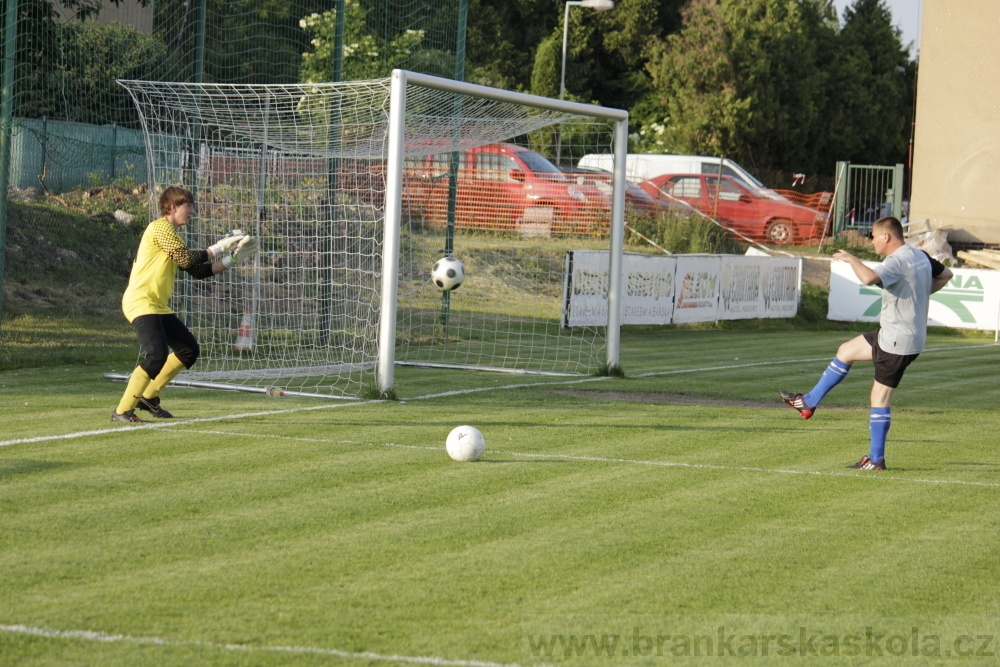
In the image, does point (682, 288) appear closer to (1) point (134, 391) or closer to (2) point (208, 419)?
(2) point (208, 419)

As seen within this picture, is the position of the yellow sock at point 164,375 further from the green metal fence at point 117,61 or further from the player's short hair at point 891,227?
the player's short hair at point 891,227

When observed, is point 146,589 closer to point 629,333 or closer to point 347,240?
point 347,240

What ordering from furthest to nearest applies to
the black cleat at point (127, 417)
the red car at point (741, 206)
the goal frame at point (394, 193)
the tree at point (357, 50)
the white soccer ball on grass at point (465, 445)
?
the red car at point (741, 206) → the tree at point (357, 50) → the goal frame at point (394, 193) → the black cleat at point (127, 417) → the white soccer ball on grass at point (465, 445)

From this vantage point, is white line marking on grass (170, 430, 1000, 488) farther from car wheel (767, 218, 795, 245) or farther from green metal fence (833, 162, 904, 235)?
green metal fence (833, 162, 904, 235)

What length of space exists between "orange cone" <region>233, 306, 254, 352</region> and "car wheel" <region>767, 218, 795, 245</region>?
68.8ft

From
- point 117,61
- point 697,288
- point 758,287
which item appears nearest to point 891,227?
point 117,61

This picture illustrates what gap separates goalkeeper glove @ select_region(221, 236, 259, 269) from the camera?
397 inches

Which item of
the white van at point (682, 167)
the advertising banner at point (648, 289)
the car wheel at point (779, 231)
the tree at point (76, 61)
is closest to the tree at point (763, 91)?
the white van at point (682, 167)

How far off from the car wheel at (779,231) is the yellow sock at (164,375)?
2503cm

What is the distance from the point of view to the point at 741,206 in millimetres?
32344

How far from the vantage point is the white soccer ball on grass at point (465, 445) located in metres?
8.83

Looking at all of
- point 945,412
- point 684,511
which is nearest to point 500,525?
point 684,511

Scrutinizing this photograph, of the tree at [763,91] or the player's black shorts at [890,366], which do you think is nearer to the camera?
A: the player's black shorts at [890,366]

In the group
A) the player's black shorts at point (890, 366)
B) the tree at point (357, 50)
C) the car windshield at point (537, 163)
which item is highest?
the tree at point (357, 50)
